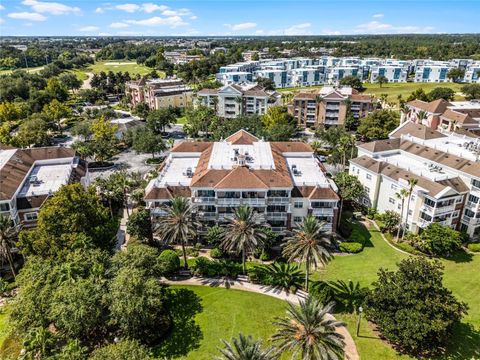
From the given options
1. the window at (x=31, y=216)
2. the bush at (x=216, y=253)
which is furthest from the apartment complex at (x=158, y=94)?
the bush at (x=216, y=253)

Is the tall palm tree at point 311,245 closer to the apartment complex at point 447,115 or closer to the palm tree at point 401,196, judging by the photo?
the palm tree at point 401,196

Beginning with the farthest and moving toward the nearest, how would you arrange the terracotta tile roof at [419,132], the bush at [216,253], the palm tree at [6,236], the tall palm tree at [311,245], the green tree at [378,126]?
the green tree at [378,126], the terracotta tile roof at [419,132], the bush at [216,253], the palm tree at [6,236], the tall palm tree at [311,245]

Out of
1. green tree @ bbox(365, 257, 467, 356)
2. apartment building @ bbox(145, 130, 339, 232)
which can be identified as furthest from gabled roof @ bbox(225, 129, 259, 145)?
green tree @ bbox(365, 257, 467, 356)

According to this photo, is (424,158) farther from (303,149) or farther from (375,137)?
(375,137)

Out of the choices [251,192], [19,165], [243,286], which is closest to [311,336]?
[243,286]

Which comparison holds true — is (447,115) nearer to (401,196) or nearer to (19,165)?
(401,196)

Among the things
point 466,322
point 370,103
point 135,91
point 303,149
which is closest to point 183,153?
point 303,149
